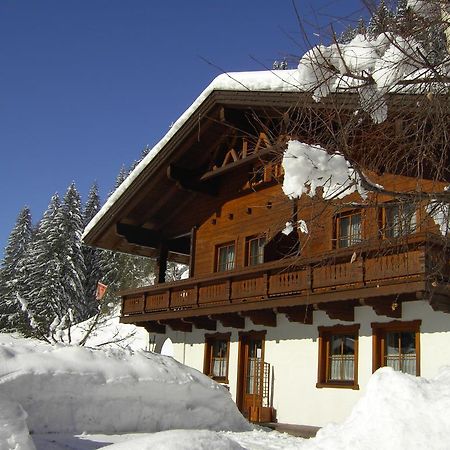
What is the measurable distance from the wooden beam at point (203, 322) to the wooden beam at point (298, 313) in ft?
11.4

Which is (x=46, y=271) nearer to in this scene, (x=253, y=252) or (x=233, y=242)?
(x=233, y=242)

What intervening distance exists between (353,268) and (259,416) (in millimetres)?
5055

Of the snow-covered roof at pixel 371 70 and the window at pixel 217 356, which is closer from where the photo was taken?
the snow-covered roof at pixel 371 70

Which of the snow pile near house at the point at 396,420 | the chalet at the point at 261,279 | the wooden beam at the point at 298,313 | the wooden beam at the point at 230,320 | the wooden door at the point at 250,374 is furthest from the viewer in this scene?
the wooden beam at the point at 230,320

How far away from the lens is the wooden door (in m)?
15.4

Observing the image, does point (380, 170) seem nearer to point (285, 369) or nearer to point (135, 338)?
point (285, 369)

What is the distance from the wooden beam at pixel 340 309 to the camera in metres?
12.9

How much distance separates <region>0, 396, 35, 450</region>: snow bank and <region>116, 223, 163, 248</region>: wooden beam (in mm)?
14897

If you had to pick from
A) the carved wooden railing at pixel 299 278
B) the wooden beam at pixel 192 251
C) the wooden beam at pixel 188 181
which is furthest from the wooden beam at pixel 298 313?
the wooden beam at pixel 188 181

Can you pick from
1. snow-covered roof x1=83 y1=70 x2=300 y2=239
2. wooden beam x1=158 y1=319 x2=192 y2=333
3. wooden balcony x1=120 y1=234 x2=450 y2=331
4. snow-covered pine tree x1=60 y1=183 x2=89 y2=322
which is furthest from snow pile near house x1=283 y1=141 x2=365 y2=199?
snow-covered pine tree x1=60 y1=183 x2=89 y2=322

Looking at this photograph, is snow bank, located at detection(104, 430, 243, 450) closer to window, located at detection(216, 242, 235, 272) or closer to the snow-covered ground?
the snow-covered ground

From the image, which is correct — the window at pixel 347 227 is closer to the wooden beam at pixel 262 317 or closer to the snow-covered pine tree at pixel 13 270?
the wooden beam at pixel 262 317

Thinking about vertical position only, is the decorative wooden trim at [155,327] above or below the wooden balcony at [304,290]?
below

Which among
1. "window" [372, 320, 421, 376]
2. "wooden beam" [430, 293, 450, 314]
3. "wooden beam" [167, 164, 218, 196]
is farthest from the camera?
"wooden beam" [167, 164, 218, 196]
